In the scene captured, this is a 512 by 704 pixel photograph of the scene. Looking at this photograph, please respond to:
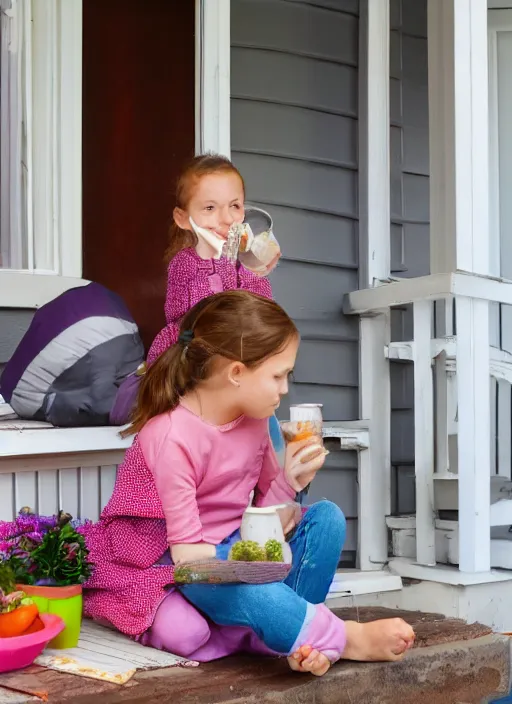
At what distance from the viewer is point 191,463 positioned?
221 cm

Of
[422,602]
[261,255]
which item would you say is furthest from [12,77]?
[422,602]

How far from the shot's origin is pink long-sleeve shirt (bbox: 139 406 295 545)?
7.07 feet

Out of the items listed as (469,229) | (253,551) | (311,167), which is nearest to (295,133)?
(311,167)

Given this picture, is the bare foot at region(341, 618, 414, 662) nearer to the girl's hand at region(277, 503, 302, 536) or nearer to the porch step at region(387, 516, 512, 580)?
the girl's hand at region(277, 503, 302, 536)

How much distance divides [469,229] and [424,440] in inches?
29.6

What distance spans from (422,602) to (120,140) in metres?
2.09

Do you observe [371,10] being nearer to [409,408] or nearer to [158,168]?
[158,168]

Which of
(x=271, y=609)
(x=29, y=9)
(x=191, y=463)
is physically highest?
(x=29, y=9)

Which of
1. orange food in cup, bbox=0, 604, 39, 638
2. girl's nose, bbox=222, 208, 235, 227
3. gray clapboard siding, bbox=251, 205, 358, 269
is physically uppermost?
gray clapboard siding, bbox=251, 205, 358, 269

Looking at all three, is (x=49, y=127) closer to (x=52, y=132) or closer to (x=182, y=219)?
(x=52, y=132)

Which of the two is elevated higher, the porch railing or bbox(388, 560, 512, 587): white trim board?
the porch railing

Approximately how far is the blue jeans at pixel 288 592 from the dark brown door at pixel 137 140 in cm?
170

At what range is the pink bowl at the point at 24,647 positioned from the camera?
6.56 feet

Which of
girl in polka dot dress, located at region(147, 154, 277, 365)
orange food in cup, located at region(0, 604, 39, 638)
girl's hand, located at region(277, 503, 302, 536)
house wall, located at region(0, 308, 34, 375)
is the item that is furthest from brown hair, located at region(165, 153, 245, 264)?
orange food in cup, located at region(0, 604, 39, 638)
